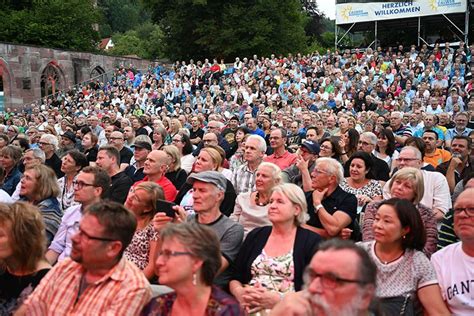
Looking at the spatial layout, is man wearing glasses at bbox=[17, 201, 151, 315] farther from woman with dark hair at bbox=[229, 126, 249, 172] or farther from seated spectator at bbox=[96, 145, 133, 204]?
woman with dark hair at bbox=[229, 126, 249, 172]

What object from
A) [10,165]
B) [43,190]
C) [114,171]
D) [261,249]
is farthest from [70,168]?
[261,249]

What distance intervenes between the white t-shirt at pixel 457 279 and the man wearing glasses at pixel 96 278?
171cm

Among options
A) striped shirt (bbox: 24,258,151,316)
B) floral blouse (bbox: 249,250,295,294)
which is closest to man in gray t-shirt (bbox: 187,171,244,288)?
floral blouse (bbox: 249,250,295,294)

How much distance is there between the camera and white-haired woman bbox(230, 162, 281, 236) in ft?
14.7

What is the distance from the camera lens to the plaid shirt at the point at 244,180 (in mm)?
6090

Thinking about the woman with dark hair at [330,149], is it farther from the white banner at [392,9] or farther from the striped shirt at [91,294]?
the white banner at [392,9]

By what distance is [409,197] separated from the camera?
4215 millimetres

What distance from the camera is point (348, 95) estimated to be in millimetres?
15719

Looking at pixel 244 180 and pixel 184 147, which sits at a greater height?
pixel 184 147

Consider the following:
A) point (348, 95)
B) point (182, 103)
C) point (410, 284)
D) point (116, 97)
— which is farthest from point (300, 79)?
point (410, 284)

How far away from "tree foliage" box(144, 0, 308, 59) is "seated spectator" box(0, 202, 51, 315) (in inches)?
1141

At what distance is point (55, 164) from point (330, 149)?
3.96 m

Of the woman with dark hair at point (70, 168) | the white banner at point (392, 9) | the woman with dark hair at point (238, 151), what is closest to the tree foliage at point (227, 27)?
the white banner at point (392, 9)

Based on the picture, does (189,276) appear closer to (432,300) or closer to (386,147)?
(432,300)
